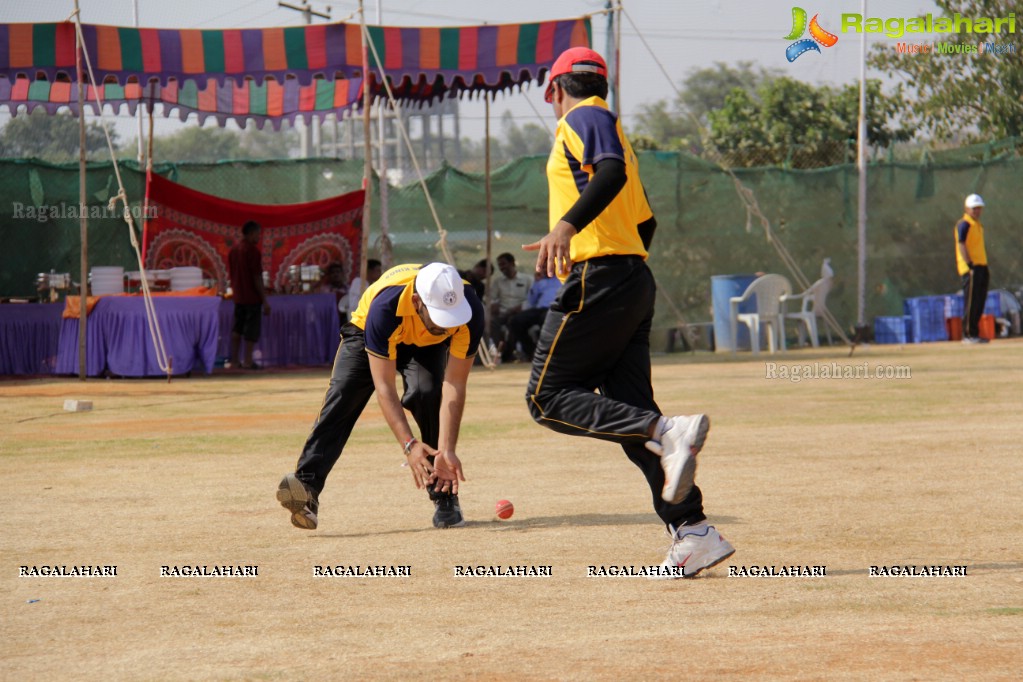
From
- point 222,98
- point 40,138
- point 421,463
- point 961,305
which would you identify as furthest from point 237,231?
point 40,138

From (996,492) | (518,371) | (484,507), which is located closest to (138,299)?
(518,371)

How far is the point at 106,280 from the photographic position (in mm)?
18062

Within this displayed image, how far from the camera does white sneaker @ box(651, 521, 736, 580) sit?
5.41 meters

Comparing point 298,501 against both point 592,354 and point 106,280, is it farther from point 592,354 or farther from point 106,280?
point 106,280

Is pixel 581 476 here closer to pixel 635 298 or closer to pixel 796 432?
pixel 796 432

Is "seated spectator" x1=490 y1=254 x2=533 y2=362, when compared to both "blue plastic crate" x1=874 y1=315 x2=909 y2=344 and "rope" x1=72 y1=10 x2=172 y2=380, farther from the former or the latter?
"blue plastic crate" x1=874 y1=315 x2=909 y2=344

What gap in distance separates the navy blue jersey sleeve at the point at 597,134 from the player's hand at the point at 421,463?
1507 millimetres

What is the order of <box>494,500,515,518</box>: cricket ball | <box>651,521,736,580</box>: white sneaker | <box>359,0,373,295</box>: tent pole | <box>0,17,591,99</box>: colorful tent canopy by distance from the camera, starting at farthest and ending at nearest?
<box>359,0,373,295</box>: tent pole < <box>0,17,591,99</box>: colorful tent canopy < <box>494,500,515,518</box>: cricket ball < <box>651,521,736,580</box>: white sneaker

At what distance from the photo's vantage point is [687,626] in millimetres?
4668

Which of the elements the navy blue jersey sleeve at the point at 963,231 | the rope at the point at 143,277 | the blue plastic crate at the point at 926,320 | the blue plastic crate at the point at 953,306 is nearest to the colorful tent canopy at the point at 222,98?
the rope at the point at 143,277

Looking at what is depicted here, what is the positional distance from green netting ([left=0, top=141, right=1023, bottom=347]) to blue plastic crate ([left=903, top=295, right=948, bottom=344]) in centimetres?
69

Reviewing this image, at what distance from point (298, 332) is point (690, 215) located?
732 centimetres

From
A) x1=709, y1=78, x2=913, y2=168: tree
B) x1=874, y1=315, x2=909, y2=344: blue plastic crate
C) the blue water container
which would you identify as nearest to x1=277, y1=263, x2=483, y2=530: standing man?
the blue water container

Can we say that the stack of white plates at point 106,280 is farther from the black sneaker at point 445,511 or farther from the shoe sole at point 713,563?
the shoe sole at point 713,563
